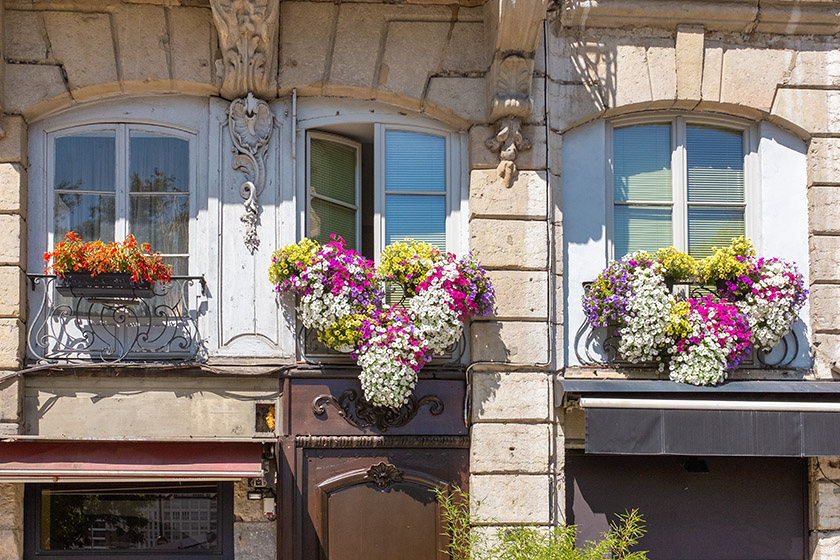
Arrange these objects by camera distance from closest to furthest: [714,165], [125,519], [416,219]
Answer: [125,519] < [416,219] < [714,165]

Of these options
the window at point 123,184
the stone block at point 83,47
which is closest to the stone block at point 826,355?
the window at point 123,184

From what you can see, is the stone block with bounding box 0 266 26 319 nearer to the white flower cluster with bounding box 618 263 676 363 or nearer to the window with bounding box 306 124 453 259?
the window with bounding box 306 124 453 259

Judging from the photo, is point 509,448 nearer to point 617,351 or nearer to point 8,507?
point 617,351

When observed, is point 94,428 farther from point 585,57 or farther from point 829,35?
point 829,35

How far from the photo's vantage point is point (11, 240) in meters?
7.61

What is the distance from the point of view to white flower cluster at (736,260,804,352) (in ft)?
25.4

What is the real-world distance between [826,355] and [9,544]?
6.58 meters

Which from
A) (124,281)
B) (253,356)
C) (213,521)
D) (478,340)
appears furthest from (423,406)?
(124,281)

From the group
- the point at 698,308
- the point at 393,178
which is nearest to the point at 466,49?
the point at 393,178

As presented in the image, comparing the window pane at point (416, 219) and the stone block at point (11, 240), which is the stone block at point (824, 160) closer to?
the window pane at point (416, 219)

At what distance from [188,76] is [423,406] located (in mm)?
3219

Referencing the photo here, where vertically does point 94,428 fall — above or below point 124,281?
below

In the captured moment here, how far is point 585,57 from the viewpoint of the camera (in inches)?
325

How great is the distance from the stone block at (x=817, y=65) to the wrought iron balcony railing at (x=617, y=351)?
2.01 meters
